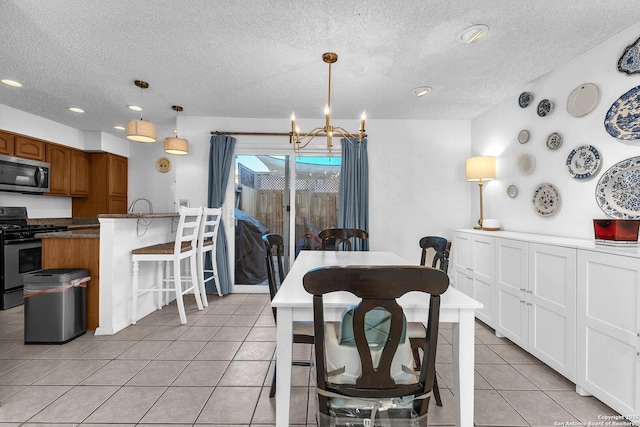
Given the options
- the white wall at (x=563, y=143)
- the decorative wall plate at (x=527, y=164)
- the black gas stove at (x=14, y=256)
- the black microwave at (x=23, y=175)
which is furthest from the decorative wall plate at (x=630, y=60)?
the black microwave at (x=23, y=175)

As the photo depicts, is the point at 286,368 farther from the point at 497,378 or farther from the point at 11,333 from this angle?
the point at 11,333

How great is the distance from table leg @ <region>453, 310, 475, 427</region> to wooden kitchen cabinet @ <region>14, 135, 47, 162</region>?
5516mm

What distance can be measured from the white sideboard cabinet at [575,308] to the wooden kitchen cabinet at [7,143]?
5.85 meters

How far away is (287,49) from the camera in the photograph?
234 centimetres

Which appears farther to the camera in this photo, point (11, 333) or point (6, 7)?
point (11, 333)

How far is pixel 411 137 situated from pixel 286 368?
365 cm

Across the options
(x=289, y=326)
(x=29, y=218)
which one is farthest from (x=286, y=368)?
(x=29, y=218)

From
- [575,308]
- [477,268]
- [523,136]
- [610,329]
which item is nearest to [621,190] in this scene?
[575,308]

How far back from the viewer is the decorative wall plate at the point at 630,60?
198 centimetres

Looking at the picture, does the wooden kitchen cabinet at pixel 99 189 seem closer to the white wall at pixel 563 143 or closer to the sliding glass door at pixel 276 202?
the sliding glass door at pixel 276 202

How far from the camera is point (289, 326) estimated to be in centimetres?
123

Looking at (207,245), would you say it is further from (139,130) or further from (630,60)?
(630,60)

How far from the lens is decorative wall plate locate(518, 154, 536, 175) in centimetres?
289

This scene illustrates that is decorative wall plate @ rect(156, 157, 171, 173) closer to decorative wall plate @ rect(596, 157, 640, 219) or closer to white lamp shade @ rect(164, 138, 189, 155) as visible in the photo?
white lamp shade @ rect(164, 138, 189, 155)
